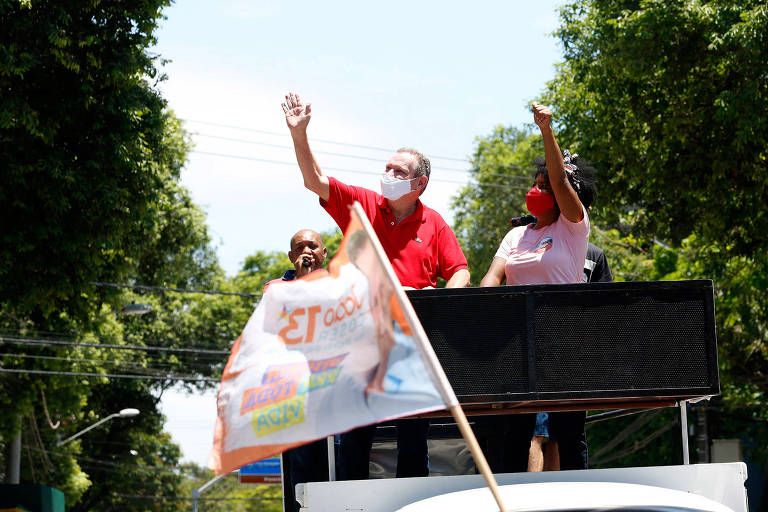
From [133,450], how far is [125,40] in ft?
111

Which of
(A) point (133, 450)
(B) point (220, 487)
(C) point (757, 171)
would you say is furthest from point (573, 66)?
(B) point (220, 487)

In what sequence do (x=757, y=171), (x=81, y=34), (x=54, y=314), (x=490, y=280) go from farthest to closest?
1. (x=54, y=314)
2. (x=757, y=171)
3. (x=81, y=34)
4. (x=490, y=280)

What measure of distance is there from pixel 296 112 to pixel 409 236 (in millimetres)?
836

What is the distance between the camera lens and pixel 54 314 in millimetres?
17828

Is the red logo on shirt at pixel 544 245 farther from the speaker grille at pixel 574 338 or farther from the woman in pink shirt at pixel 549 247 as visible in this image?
the speaker grille at pixel 574 338

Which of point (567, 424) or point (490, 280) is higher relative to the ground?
point (490, 280)

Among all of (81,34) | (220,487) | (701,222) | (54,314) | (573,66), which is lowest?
(220,487)

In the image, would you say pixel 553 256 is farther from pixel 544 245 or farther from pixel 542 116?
pixel 542 116

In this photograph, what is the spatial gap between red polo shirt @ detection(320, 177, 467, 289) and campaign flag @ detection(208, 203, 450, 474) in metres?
1.58

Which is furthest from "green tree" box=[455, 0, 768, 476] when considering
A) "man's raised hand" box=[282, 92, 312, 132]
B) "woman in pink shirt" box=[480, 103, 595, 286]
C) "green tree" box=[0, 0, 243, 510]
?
"man's raised hand" box=[282, 92, 312, 132]

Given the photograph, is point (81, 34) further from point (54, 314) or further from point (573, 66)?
point (573, 66)

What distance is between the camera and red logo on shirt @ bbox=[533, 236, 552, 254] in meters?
5.22

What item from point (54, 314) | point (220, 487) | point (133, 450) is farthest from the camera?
point (220, 487)

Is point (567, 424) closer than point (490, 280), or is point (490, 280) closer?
point (567, 424)
